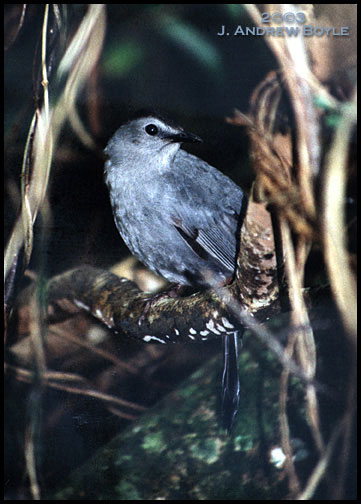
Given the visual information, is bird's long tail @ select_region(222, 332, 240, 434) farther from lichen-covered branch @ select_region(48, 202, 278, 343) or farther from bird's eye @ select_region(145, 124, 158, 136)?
bird's eye @ select_region(145, 124, 158, 136)

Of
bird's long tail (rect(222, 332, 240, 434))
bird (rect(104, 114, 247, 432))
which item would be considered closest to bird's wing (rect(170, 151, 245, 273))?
bird (rect(104, 114, 247, 432))

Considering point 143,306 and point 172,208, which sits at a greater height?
point 172,208

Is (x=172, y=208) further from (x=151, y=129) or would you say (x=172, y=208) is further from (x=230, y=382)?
(x=230, y=382)

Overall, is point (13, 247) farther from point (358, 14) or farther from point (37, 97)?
point (358, 14)

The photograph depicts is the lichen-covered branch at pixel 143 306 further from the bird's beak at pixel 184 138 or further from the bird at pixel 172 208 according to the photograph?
the bird's beak at pixel 184 138

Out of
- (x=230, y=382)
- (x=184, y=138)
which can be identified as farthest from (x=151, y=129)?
(x=230, y=382)

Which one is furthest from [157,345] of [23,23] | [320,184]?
[23,23]
